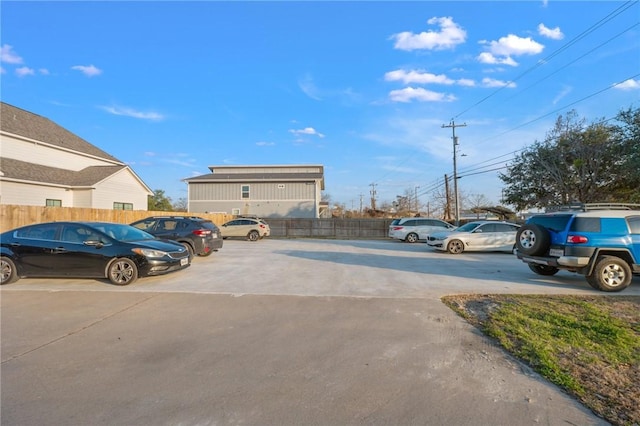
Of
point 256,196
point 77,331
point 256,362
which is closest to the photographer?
point 256,362

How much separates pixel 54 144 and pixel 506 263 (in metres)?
28.3

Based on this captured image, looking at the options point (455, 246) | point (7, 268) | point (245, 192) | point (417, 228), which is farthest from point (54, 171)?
point (455, 246)

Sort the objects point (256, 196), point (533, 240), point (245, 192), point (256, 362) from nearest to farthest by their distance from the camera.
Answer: point (256, 362), point (533, 240), point (256, 196), point (245, 192)

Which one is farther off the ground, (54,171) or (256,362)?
(54,171)

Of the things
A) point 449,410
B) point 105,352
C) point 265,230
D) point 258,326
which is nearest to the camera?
point 449,410

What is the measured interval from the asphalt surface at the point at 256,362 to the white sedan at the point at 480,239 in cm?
865

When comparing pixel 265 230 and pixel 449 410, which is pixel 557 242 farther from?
pixel 265 230

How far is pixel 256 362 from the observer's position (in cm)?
391

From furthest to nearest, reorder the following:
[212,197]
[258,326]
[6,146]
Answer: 1. [212,197]
2. [6,146]
3. [258,326]

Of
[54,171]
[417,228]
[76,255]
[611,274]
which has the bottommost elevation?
[611,274]

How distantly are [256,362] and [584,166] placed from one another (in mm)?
28192

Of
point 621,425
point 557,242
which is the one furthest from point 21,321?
point 557,242

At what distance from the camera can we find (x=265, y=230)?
24266 mm

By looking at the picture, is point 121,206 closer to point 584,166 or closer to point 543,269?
point 543,269
